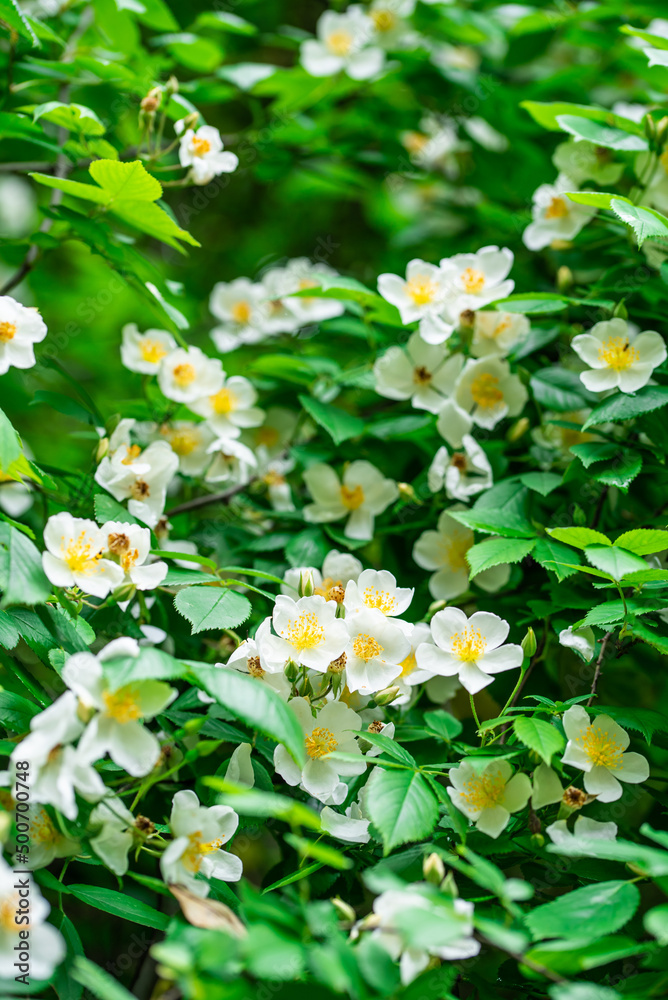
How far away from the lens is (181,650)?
Answer: 1453mm

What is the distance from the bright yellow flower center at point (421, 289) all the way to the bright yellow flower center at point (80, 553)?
821 mm

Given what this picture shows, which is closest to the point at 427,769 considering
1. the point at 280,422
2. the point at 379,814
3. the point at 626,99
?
the point at 379,814

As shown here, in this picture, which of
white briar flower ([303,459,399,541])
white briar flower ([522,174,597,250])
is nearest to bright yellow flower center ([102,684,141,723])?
white briar flower ([303,459,399,541])

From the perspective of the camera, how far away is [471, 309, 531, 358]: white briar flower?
1.55m

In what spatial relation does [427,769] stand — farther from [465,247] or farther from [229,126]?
[229,126]

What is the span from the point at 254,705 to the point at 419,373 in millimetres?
883

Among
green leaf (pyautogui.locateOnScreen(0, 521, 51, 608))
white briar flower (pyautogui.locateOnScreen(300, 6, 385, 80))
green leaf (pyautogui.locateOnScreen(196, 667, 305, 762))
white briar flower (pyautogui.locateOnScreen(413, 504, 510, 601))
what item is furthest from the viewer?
white briar flower (pyautogui.locateOnScreen(300, 6, 385, 80))

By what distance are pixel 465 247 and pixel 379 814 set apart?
1781mm

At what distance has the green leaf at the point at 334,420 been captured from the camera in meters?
1.53

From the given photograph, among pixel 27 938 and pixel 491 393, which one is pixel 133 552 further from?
pixel 491 393

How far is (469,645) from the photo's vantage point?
121 centimetres

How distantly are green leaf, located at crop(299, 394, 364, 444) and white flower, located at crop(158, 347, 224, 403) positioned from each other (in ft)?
0.60

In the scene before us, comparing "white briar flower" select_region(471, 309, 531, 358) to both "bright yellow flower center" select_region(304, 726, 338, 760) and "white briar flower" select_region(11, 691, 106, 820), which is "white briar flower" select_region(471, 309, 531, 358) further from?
"white briar flower" select_region(11, 691, 106, 820)

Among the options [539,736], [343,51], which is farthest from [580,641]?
[343,51]
